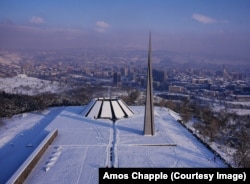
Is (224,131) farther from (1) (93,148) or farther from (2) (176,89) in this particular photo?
(2) (176,89)

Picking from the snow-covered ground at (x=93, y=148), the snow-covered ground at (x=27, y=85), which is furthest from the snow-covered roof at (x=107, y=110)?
the snow-covered ground at (x=27, y=85)

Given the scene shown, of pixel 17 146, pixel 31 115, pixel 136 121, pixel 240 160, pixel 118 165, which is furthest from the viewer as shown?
pixel 31 115

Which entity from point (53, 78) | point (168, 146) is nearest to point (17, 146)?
point (168, 146)

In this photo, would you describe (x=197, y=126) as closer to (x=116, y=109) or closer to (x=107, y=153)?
(x=116, y=109)

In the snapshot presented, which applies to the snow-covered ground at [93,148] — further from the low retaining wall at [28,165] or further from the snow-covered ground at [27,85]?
the snow-covered ground at [27,85]

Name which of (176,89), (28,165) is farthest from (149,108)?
(176,89)

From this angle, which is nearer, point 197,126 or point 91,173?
point 91,173

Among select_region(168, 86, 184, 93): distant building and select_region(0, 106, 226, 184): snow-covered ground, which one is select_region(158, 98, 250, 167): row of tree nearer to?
select_region(0, 106, 226, 184): snow-covered ground

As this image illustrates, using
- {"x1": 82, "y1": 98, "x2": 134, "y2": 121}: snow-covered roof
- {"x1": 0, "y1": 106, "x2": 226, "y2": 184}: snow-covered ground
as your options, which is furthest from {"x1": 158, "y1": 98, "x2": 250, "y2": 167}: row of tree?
{"x1": 82, "y1": 98, "x2": 134, "y2": 121}: snow-covered roof
